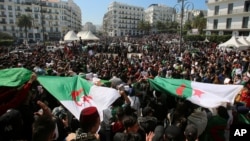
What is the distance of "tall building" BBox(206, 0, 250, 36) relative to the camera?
4344 cm

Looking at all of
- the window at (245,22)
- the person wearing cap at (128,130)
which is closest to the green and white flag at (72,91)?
the person wearing cap at (128,130)

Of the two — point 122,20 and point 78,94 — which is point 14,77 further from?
point 122,20

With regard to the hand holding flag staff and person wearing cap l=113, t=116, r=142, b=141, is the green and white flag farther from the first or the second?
person wearing cap l=113, t=116, r=142, b=141

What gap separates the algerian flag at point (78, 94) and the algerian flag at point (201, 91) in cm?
138

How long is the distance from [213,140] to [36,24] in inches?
3189

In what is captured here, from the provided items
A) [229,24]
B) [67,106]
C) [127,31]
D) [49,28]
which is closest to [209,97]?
[67,106]

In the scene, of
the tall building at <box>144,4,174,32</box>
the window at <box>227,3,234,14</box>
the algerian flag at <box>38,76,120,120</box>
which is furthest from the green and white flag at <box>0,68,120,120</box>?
the tall building at <box>144,4,174,32</box>

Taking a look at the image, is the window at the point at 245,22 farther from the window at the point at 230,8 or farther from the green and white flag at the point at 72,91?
the green and white flag at the point at 72,91

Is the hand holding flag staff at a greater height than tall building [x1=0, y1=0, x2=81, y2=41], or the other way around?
tall building [x1=0, y1=0, x2=81, y2=41]

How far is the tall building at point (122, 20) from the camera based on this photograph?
125 m

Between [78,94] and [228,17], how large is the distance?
48.9 m

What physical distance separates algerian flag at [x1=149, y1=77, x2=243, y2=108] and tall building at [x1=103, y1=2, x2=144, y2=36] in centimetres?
11971

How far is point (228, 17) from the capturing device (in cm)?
4744

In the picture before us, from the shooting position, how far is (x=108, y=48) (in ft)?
90.7
